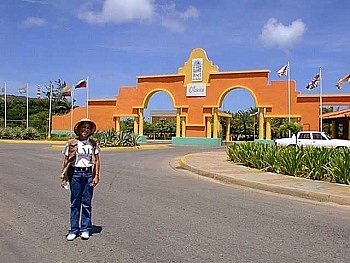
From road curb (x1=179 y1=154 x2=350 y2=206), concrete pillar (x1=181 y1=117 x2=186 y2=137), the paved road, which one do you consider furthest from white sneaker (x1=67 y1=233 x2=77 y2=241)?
concrete pillar (x1=181 y1=117 x2=186 y2=137)

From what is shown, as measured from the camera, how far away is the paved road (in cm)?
597

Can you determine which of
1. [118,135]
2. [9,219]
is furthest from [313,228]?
[118,135]

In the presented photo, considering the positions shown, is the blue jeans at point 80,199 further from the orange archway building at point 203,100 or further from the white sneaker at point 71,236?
the orange archway building at point 203,100

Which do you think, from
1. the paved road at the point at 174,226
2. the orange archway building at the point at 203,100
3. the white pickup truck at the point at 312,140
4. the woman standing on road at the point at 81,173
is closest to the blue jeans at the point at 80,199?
the woman standing on road at the point at 81,173

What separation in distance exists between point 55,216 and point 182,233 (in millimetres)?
2535

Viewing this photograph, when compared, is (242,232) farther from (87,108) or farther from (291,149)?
(87,108)

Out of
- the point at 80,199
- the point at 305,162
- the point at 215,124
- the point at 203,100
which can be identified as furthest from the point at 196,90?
the point at 80,199

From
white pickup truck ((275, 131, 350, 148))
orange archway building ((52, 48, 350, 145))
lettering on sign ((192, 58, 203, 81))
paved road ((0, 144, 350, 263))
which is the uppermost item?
lettering on sign ((192, 58, 203, 81))

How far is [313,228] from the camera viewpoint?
7668 millimetres

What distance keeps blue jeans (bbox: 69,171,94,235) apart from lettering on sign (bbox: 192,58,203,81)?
37740 mm

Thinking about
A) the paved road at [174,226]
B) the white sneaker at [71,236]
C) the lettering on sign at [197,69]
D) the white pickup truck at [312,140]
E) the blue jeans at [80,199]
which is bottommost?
the paved road at [174,226]

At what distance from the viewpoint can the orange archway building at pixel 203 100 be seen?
3931cm

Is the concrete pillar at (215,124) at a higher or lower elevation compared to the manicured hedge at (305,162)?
higher

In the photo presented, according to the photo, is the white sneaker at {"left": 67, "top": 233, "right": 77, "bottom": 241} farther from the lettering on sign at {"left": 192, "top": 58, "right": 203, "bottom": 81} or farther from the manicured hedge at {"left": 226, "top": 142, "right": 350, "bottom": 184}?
the lettering on sign at {"left": 192, "top": 58, "right": 203, "bottom": 81}
